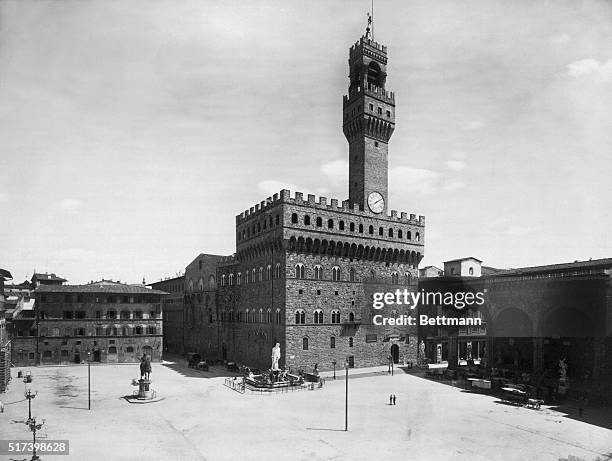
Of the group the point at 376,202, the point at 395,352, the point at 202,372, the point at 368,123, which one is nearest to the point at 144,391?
the point at 202,372

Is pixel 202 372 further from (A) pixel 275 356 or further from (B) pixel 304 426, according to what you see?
(B) pixel 304 426

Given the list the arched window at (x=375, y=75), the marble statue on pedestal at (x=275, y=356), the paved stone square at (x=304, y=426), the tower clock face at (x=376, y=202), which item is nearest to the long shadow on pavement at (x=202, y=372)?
the paved stone square at (x=304, y=426)

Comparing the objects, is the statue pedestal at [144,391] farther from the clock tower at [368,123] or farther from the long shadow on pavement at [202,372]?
the clock tower at [368,123]

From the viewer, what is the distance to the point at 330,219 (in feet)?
185

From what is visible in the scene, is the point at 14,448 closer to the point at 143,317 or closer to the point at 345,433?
the point at 345,433

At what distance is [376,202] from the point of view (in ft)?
198

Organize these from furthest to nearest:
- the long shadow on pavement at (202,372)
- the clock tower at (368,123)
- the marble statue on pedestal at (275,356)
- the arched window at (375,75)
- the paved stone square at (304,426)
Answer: the arched window at (375,75) → the clock tower at (368,123) → the long shadow on pavement at (202,372) → the marble statue on pedestal at (275,356) → the paved stone square at (304,426)

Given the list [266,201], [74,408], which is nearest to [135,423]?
[74,408]

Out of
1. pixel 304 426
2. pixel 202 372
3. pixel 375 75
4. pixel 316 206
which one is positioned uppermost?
pixel 375 75

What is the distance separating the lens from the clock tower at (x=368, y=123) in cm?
5966

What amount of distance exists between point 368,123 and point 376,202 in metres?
10.1

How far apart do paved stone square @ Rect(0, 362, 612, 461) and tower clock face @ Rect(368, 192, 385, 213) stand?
2241 centimetres

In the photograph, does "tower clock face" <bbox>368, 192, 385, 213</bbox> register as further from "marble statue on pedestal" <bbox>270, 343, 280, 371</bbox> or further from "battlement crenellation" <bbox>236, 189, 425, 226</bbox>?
"marble statue on pedestal" <bbox>270, 343, 280, 371</bbox>

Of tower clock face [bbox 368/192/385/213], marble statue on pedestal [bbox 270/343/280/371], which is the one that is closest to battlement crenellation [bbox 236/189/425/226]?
tower clock face [bbox 368/192/385/213]
